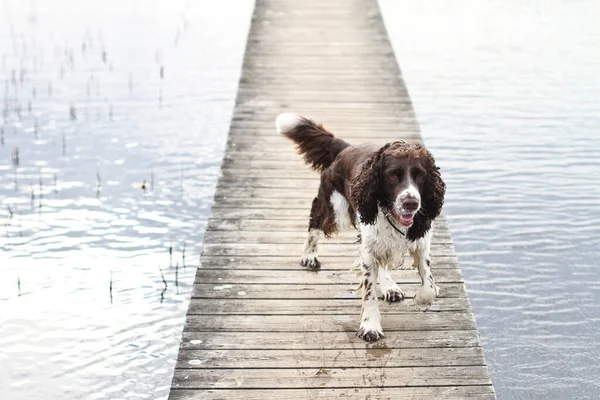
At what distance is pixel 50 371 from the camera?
5.75 metres

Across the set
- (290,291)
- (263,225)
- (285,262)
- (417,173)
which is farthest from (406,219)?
(263,225)

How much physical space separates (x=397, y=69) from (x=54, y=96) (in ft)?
12.9

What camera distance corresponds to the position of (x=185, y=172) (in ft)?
29.3

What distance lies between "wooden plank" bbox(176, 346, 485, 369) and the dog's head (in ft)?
2.21

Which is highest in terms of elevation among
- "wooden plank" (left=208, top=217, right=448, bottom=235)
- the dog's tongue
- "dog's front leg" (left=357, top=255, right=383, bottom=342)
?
the dog's tongue

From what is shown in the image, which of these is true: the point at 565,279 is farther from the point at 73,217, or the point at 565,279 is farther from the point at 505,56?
the point at 505,56

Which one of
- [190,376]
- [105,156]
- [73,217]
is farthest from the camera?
[105,156]

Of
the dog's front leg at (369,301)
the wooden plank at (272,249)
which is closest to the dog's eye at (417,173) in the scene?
the dog's front leg at (369,301)

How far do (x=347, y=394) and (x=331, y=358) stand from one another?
0.32 m

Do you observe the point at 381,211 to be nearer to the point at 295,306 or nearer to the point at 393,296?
the point at 393,296

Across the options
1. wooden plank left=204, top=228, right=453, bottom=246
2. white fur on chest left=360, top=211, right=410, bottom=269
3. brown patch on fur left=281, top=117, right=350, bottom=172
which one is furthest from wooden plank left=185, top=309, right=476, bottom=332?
brown patch on fur left=281, top=117, right=350, bottom=172

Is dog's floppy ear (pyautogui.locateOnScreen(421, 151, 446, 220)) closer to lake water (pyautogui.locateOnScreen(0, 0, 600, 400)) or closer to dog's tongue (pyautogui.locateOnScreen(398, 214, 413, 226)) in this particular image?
dog's tongue (pyautogui.locateOnScreen(398, 214, 413, 226))

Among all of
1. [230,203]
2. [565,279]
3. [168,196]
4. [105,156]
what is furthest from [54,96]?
[565,279]

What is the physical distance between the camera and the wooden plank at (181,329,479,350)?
490 centimetres
